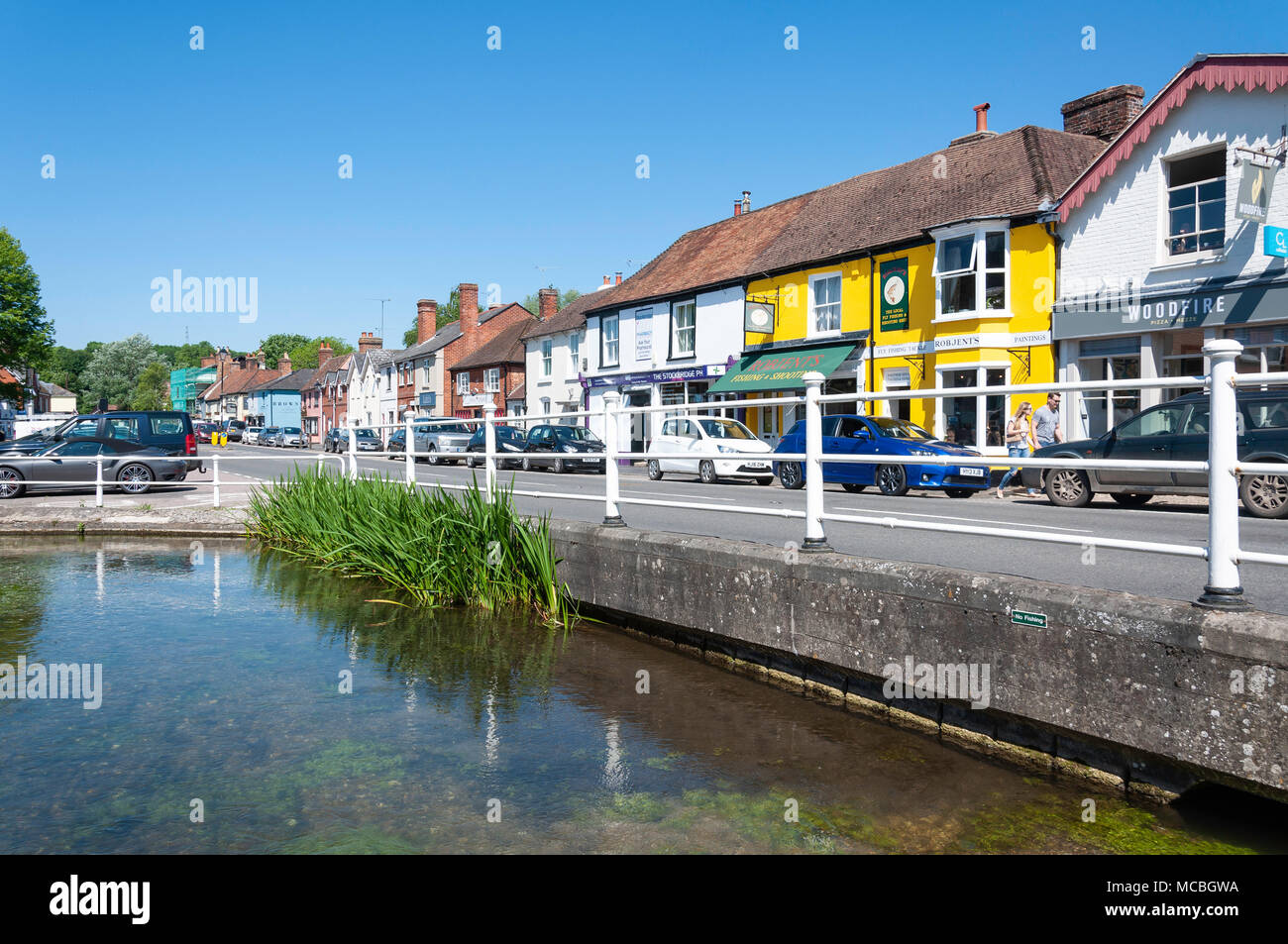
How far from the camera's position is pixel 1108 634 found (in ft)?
13.7

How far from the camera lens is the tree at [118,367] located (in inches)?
4756

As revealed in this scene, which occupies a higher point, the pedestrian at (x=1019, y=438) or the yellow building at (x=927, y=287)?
the yellow building at (x=927, y=287)

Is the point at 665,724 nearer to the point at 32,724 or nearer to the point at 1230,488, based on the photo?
the point at 1230,488

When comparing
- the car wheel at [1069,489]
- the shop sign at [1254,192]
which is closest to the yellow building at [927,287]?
the shop sign at [1254,192]

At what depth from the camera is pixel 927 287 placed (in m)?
25.1

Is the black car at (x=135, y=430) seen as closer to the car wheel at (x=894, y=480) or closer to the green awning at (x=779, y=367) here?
the car wheel at (x=894, y=480)

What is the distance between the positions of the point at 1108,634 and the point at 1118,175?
19.8 metres

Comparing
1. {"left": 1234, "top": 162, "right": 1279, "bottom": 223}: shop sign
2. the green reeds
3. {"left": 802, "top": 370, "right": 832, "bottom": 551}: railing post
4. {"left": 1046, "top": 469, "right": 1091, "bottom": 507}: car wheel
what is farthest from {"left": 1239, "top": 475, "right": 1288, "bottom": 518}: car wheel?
the green reeds

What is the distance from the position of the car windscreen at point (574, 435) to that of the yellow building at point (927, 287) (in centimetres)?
456

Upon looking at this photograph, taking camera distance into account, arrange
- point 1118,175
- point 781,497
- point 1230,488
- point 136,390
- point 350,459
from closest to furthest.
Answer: point 1230,488 < point 350,459 < point 781,497 < point 1118,175 < point 136,390

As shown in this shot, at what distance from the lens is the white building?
58.3 feet
